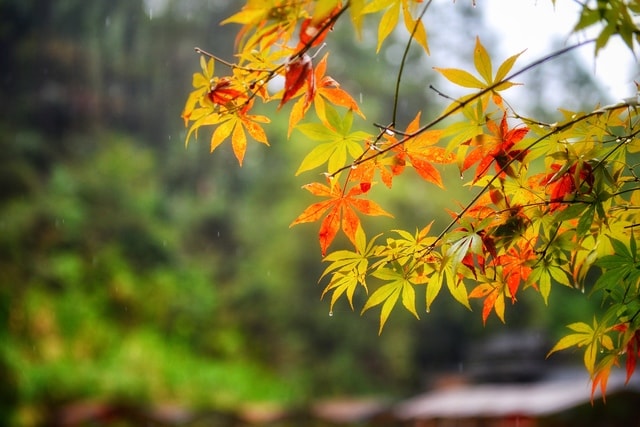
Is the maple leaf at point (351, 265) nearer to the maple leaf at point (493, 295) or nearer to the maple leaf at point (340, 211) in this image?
the maple leaf at point (340, 211)

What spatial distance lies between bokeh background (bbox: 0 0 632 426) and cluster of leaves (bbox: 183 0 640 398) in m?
4.65

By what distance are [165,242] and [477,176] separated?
22.3 feet

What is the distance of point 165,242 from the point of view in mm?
7207

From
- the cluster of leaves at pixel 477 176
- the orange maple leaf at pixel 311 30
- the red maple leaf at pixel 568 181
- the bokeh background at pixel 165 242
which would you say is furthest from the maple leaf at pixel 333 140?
the bokeh background at pixel 165 242

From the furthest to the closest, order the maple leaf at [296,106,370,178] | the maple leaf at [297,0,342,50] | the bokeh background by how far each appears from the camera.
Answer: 1. the bokeh background
2. the maple leaf at [296,106,370,178]
3. the maple leaf at [297,0,342,50]

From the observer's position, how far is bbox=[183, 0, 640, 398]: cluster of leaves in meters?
0.63

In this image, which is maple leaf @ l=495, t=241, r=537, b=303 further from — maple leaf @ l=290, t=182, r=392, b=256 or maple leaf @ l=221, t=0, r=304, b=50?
maple leaf @ l=221, t=0, r=304, b=50

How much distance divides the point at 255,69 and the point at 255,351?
22.8 ft

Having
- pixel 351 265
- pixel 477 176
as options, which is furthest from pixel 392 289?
pixel 477 176

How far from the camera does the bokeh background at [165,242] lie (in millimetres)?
5742

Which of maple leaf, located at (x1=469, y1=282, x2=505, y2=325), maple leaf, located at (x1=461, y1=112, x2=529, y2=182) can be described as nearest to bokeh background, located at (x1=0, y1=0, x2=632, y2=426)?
maple leaf, located at (x1=469, y1=282, x2=505, y2=325)

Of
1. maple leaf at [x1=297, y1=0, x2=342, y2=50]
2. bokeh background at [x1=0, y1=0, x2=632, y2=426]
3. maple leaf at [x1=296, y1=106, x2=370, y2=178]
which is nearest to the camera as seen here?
maple leaf at [x1=297, y1=0, x2=342, y2=50]

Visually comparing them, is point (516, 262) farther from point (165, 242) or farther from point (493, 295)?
point (165, 242)

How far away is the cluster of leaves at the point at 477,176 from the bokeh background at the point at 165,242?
465cm
